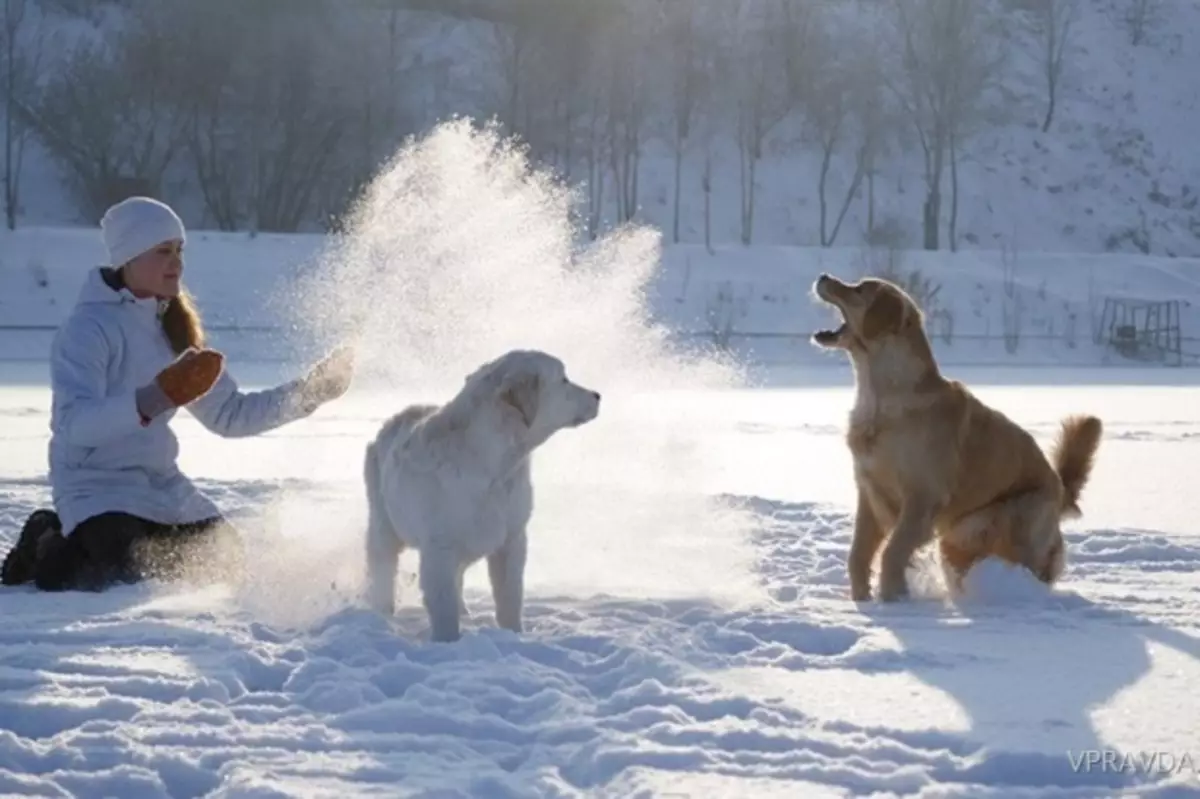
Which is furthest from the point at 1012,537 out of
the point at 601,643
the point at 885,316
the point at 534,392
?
the point at 534,392

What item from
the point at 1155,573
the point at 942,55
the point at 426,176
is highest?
the point at 942,55

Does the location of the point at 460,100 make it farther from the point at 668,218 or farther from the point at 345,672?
the point at 345,672

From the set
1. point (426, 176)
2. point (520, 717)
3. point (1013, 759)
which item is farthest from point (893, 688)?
point (426, 176)

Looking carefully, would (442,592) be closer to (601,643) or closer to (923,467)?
(601,643)

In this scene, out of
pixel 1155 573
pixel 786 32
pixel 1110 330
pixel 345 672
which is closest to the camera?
pixel 345 672

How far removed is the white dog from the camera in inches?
199

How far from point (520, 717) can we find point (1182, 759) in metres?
1.76

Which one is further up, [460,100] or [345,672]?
[460,100]

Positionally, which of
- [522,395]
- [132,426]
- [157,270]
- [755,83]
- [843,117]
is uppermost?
[755,83]

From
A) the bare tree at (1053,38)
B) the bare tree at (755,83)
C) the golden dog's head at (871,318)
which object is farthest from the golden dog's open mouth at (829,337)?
the bare tree at (1053,38)

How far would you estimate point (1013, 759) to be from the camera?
11.6 ft

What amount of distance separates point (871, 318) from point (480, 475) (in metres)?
2.38

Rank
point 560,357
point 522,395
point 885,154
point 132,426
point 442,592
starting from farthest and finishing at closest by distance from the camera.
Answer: point 885,154 → point 560,357 → point 132,426 → point 522,395 → point 442,592

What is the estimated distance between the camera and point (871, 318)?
661cm
